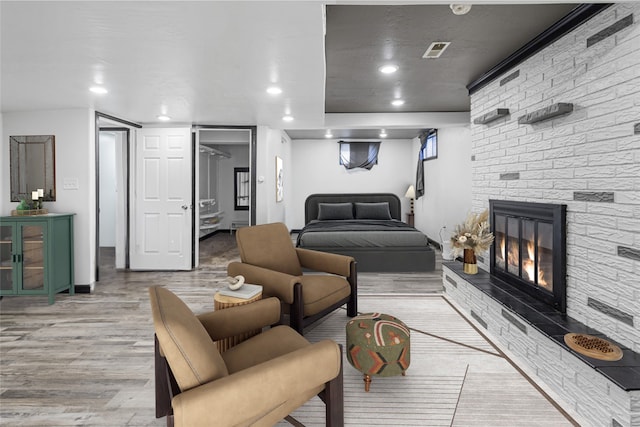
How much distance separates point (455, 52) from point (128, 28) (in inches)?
102

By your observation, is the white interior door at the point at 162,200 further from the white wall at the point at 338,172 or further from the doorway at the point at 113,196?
the white wall at the point at 338,172

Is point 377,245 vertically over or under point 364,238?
under

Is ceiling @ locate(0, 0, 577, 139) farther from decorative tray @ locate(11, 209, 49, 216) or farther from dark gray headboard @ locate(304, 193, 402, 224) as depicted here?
dark gray headboard @ locate(304, 193, 402, 224)

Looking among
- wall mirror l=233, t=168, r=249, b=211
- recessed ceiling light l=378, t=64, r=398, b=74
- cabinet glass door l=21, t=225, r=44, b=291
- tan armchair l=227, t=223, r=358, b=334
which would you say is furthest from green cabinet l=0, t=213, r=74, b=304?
wall mirror l=233, t=168, r=249, b=211

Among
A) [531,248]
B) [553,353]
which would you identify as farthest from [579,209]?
[553,353]

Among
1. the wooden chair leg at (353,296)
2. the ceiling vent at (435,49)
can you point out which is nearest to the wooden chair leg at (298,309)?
the wooden chair leg at (353,296)

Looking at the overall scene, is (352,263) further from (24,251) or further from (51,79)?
(24,251)

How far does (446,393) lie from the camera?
6.79ft

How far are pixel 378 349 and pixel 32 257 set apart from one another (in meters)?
3.83

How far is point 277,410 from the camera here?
1.40m

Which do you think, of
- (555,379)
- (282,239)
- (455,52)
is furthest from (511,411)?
(455,52)

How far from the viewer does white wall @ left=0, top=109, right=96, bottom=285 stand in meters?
4.20

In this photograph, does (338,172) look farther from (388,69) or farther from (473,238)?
(473,238)

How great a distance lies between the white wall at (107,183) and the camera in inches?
260
